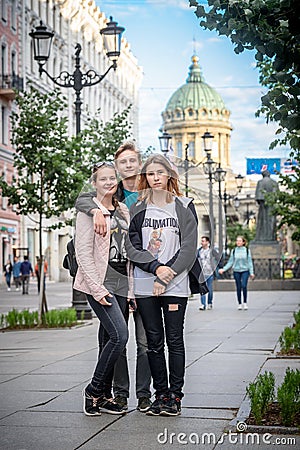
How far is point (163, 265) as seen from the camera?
7066 mm

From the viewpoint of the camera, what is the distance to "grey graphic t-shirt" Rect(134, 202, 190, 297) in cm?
714

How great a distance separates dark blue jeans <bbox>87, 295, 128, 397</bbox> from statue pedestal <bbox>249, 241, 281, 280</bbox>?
33821mm

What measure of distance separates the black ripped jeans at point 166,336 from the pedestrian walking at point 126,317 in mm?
177

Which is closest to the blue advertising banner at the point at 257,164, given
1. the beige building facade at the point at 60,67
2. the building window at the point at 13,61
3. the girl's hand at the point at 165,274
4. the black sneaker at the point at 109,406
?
the beige building facade at the point at 60,67

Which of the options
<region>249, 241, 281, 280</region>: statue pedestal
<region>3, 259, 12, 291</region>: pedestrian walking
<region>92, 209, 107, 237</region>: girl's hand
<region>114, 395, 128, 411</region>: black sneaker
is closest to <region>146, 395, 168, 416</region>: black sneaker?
<region>114, 395, 128, 411</region>: black sneaker

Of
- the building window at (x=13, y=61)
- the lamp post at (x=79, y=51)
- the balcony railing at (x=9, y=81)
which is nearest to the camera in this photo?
the lamp post at (x=79, y=51)

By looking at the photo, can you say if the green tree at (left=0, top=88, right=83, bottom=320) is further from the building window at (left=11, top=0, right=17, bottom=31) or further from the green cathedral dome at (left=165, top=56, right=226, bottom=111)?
the green cathedral dome at (left=165, top=56, right=226, bottom=111)

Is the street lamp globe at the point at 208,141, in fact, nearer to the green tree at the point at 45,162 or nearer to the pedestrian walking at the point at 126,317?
the green tree at the point at 45,162

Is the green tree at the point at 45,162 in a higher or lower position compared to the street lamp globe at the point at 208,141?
lower

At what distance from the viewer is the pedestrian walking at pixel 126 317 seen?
7.30 metres

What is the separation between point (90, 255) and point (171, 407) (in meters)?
1.19

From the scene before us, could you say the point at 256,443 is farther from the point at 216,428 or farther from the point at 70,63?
the point at 70,63

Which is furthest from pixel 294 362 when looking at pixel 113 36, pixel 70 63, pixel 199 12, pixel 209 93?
pixel 209 93

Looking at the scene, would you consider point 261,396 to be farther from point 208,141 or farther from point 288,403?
point 208,141
